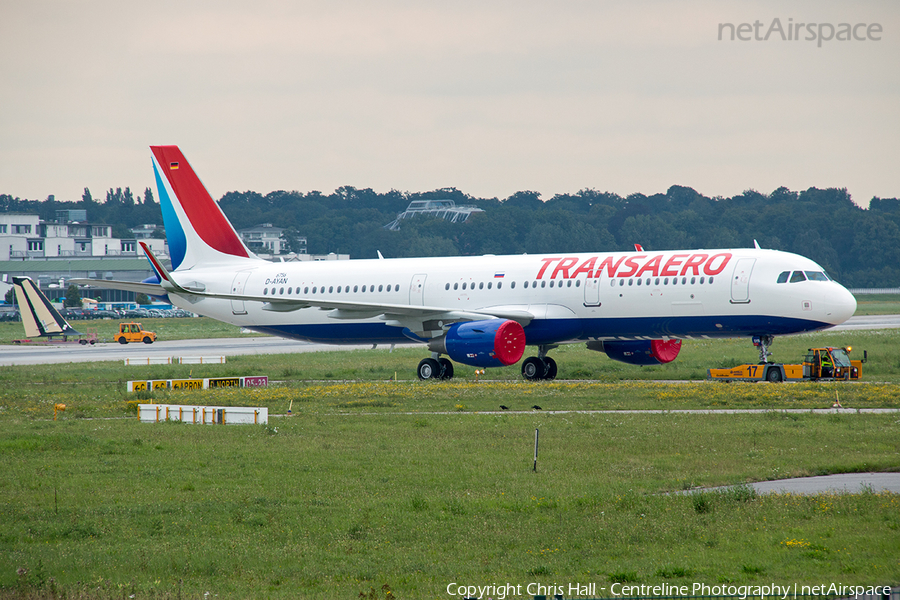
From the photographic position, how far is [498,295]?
40281mm

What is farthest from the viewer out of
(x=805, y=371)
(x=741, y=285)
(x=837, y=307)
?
(x=805, y=371)

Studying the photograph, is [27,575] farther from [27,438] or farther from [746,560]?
[27,438]

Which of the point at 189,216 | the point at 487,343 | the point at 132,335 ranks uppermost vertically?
the point at 189,216

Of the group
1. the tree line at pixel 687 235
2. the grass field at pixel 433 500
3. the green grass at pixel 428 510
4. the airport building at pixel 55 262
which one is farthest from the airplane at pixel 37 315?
the tree line at pixel 687 235

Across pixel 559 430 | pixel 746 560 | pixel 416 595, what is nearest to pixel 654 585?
pixel 746 560

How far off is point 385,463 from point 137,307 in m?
144

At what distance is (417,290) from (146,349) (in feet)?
117

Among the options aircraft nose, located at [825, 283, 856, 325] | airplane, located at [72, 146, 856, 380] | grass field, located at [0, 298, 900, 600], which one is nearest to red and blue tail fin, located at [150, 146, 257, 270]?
airplane, located at [72, 146, 856, 380]

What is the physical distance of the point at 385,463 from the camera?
20.5 meters

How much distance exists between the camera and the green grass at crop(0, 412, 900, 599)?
489 inches

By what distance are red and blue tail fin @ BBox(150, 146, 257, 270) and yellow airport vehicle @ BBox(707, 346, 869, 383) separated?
24.3 metres

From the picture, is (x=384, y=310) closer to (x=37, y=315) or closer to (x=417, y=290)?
(x=417, y=290)

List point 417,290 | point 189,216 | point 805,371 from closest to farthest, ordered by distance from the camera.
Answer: point 805,371 < point 417,290 < point 189,216

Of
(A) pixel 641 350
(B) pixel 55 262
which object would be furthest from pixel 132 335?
(B) pixel 55 262
